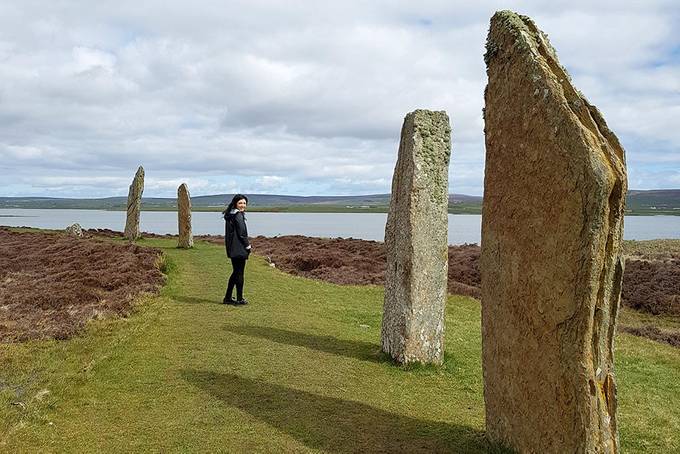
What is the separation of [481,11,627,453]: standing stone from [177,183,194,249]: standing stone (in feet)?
80.6

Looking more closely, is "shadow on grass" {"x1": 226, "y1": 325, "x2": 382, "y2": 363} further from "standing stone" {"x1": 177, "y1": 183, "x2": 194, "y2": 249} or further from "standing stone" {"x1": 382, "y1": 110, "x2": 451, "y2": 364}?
"standing stone" {"x1": 177, "y1": 183, "x2": 194, "y2": 249}

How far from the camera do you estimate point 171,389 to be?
8906mm

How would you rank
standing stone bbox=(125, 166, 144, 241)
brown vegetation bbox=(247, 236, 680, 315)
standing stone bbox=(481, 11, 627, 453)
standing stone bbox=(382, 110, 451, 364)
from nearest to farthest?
standing stone bbox=(481, 11, 627, 453), standing stone bbox=(382, 110, 451, 364), brown vegetation bbox=(247, 236, 680, 315), standing stone bbox=(125, 166, 144, 241)

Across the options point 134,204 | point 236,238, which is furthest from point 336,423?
point 134,204

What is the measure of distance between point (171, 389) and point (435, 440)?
4139mm

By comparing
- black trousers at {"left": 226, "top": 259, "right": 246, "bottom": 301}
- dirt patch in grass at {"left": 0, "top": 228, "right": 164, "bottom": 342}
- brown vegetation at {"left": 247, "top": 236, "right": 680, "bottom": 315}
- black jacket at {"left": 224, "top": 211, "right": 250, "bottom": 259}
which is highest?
black jacket at {"left": 224, "top": 211, "right": 250, "bottom": 259}

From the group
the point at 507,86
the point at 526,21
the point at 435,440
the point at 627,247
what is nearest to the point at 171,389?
the point at 435,440

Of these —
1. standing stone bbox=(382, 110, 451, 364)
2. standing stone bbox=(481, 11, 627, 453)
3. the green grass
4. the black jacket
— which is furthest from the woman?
standing stone bbox=(481, 11, 627, 453)

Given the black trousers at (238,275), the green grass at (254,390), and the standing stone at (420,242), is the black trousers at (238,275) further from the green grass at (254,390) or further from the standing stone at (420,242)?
the standing stone at (420,242)

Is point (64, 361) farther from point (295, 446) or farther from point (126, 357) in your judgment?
point (295, 446)

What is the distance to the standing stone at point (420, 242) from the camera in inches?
407

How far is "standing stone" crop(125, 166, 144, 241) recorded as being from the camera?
3456 centimetres

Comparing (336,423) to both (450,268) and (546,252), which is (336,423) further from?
(450,268)

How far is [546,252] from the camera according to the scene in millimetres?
5785
